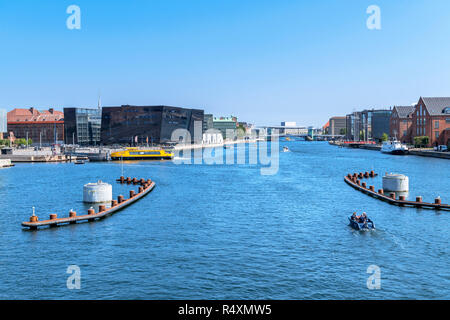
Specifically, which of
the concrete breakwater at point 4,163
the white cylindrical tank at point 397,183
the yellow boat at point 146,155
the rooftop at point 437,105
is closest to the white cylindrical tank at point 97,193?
the white cylindrical tank at point 397,183

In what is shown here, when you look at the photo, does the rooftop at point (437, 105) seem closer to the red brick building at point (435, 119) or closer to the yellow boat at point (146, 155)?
the red brick building at point (435, 119)

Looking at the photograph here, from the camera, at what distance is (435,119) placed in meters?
169

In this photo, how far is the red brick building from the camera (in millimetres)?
167500

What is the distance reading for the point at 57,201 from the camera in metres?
59.3

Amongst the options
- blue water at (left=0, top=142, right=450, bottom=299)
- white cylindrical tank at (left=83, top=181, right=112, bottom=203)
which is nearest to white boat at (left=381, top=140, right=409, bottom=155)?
blue water at (left=0, top=142, right=450, bottom=299)

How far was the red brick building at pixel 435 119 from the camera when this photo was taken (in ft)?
550

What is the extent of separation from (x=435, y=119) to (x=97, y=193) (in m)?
147

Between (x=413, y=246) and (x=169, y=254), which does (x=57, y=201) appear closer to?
(x=169, y=254)

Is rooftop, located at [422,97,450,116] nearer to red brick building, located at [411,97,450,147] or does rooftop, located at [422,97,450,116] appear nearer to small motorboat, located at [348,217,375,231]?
red brick building, located at [411,97,450,147]

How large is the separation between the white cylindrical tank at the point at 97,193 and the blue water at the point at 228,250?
275 centimetres
